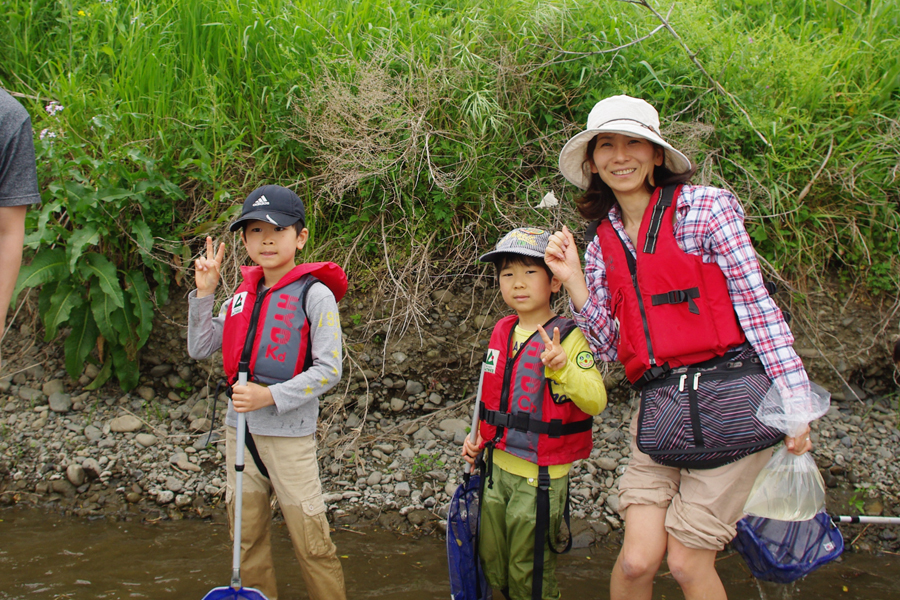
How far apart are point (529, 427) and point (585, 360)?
0.39 metres

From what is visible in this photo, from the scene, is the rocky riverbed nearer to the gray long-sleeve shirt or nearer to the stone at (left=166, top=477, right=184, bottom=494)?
Result: the stone at (left=166, top=477, right=184, bottom=494)

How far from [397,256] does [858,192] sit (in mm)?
3401

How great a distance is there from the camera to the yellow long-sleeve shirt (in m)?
2.58

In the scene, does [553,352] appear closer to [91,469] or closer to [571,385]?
[571,385]

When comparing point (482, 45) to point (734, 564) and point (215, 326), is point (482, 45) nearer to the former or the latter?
point (215, 326)

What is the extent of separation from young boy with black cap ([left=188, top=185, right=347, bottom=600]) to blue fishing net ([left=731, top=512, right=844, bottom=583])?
5.87 ft

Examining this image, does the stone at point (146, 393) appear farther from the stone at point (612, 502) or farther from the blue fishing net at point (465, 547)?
the stone at point (612, 502)

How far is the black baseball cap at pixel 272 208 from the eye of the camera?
2.75 meters

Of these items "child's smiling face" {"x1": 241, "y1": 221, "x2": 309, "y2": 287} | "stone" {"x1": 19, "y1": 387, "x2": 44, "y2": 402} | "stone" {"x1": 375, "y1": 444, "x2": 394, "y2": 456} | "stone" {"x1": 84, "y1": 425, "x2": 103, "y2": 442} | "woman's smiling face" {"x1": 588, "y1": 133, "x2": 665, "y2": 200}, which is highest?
"woman's smiling face" {"x1": 588, "y1": 133, "x2": 665, "y2": 200}

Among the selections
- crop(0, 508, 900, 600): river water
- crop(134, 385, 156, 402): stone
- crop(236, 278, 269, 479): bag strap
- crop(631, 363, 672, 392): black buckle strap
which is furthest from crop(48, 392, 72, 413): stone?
crop(631, 363, 672, 392): black buckle strap

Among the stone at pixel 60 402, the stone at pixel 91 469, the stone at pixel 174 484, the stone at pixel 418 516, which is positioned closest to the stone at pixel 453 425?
the stone at pixel 418 516

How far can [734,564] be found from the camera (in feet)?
11.8

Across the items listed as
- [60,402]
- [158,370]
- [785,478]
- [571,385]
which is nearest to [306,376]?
[571,385]

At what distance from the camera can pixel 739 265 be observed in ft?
7.56
